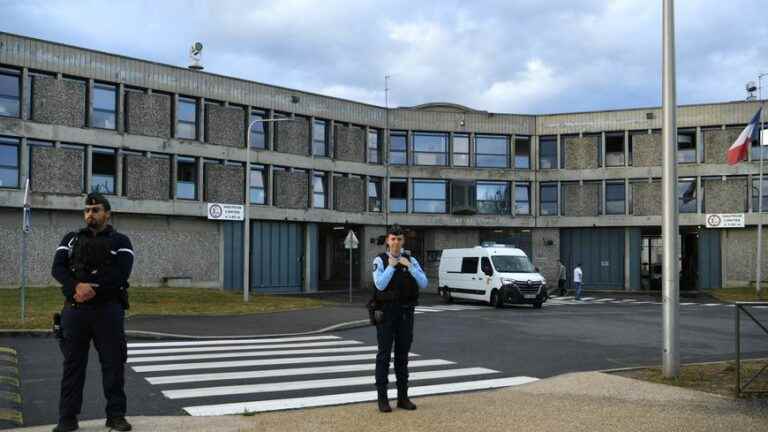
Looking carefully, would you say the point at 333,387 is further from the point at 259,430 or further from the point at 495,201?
the point at 495,201

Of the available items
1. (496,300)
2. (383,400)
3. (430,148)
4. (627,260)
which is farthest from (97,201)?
(627,260)

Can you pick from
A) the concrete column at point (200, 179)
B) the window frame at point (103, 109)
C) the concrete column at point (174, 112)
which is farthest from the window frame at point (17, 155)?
the concrete column at point (200, 179)

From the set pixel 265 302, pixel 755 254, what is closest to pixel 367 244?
pixel 265 302

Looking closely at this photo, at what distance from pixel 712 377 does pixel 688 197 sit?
3386 centimetres

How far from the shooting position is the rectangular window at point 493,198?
43.1 m

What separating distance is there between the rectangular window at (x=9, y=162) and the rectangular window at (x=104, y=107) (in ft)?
10.6

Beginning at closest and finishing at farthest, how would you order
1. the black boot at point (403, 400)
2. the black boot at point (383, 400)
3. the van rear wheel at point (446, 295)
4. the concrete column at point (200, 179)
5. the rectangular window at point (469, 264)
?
the black boot at point (383, 400), the black boot at point (403, 400), the rectangular window at point (469, 264), the van rear wheel at point (446, 295), the concrete column at point (200, 179)

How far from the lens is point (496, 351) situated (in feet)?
44.4

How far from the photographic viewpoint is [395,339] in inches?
297

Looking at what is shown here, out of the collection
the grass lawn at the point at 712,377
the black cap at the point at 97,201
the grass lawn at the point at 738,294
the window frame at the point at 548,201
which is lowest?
the grass lawn at the point at 738,294

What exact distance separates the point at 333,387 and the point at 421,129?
3396 cm

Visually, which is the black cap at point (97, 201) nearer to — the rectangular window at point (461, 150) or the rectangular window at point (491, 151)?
the rectangular window at point (461, 150)

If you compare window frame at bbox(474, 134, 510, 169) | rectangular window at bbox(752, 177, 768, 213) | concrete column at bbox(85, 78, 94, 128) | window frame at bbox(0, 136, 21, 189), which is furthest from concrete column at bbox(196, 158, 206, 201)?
rectangular window at bbox(752, 177, 768, 213)

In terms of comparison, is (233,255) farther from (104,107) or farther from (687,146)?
(687,146)
